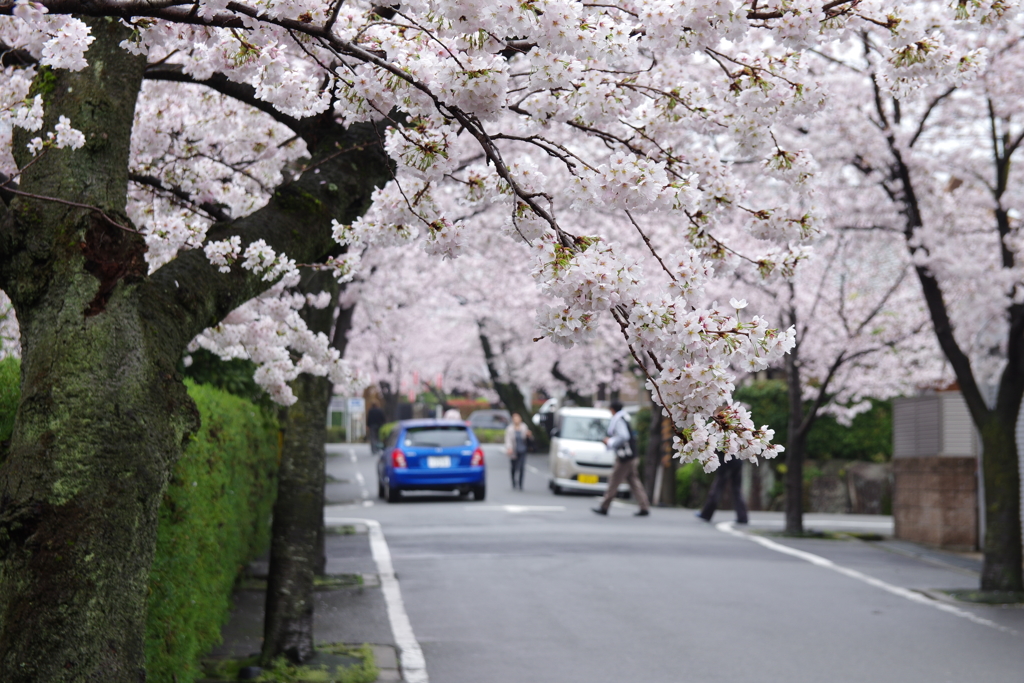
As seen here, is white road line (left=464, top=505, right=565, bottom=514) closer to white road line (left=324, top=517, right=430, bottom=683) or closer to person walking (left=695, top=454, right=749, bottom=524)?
person walking (left=695, top=454, right=749, bottom=524)

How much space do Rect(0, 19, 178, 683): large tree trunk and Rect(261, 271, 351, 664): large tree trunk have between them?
3.38 metres

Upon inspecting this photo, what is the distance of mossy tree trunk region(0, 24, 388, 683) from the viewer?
338 centimetres

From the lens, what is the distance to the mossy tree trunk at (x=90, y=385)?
3.38 meters

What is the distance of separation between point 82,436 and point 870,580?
10.7m

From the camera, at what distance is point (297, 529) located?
7414mm

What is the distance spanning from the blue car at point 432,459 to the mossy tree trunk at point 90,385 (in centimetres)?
1744

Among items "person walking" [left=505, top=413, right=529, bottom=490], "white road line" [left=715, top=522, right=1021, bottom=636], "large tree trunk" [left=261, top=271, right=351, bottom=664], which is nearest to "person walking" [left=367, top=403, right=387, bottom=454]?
"person walking" [left=505, top=413, right=529, bottom=490]

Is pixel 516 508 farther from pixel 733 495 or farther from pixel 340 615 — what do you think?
pixel 340 615

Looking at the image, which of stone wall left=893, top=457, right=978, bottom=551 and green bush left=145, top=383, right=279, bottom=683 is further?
stone wall left=893, top=457, right=978, bottom=551

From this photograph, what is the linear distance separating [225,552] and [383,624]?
6.46 feet

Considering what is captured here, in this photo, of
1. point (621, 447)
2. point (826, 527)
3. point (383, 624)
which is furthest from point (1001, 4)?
point (826, 527)

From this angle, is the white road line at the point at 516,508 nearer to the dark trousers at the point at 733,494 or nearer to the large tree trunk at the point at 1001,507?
the dark trousers at the point at 733,494

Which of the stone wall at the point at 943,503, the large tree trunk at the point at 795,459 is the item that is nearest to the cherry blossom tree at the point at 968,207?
the stone wall at the point at 943,503

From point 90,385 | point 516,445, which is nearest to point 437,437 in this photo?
point 516,445
